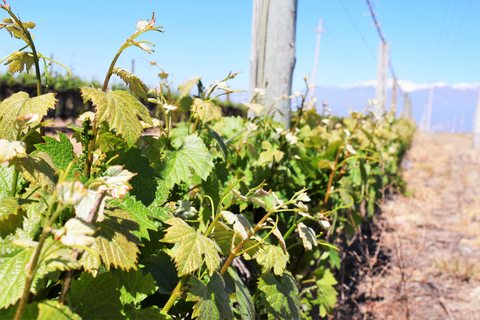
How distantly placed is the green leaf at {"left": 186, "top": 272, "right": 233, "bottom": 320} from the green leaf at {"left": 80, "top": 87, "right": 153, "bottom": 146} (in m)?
0.38

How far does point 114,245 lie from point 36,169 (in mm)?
200

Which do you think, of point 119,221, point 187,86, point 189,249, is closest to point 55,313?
point 119,221

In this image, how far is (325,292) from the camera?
2.44 metres

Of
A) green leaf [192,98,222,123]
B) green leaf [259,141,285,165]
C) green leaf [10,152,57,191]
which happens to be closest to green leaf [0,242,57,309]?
green leaf [10,152,57,191]

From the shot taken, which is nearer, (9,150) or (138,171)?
(9,150)

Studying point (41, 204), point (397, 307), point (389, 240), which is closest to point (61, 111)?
point (389, 240)

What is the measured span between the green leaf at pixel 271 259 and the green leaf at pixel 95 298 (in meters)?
0.42

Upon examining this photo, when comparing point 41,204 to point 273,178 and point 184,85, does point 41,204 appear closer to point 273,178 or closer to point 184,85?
point 184,85

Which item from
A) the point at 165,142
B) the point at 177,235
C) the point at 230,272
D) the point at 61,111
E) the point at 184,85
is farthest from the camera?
the point at 61,111

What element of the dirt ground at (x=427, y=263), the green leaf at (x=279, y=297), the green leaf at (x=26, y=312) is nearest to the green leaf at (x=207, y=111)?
the green leaf at (x=279, y=297)

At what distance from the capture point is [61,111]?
1428 cm

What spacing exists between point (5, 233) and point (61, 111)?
15152mm

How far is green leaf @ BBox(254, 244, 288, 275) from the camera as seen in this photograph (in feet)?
3.39

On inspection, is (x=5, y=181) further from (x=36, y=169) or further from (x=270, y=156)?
(x=270, y=156)
